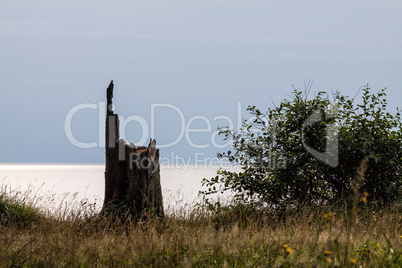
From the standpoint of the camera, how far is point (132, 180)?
8.32m

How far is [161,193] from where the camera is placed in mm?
8625

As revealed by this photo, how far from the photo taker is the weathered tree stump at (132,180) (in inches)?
326

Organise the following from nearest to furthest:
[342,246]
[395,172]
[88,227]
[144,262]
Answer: [144,262] → [342,246] → [88,227] → [395,172]

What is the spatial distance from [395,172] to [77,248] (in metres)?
7.82

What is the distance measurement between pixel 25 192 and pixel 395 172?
369 inches

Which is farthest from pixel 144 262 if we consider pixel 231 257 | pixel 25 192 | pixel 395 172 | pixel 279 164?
pixel 395 172

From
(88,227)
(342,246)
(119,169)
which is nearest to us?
(342,246)

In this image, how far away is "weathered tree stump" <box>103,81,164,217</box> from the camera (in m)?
8.28

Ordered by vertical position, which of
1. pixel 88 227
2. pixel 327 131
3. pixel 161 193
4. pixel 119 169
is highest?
pixel 327 131

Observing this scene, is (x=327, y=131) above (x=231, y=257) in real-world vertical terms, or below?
above

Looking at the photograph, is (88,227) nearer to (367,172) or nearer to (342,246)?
(342,246)

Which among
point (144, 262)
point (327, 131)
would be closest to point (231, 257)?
point (144, 262)

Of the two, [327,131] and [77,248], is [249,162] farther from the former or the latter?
[77,248]

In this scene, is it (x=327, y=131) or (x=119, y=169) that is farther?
(x=327, y=131)
